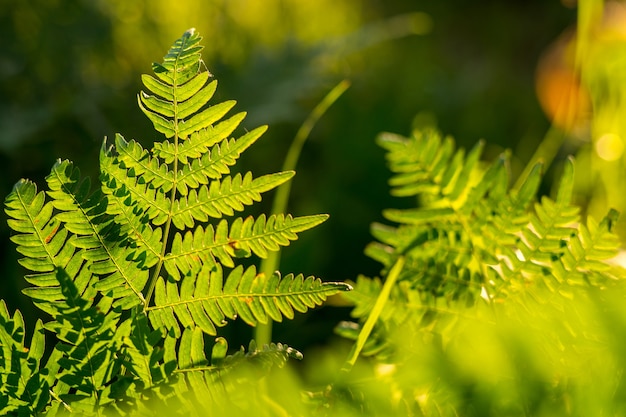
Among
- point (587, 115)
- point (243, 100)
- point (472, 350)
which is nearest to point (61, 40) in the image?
point (243, 100)

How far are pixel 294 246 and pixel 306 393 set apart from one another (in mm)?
585

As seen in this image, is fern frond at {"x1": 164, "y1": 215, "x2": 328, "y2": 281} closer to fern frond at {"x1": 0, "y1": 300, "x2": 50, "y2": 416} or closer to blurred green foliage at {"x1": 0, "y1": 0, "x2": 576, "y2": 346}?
fern frond at {"x1": 0, "y1": 300, "x2": 50, "y2": 416}

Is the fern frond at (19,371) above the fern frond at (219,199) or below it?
below

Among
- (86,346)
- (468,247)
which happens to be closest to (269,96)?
(468,247)

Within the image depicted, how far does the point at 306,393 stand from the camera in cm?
40

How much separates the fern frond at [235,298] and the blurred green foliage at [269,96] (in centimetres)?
55

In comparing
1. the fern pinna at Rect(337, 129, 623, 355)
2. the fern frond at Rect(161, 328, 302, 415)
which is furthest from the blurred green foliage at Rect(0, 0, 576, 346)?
the fern frond at Rect(161, 328, 302, 415)

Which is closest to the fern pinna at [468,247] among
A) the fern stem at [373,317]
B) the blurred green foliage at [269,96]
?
the fern stem at [373,317]

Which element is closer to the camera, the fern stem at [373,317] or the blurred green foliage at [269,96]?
the fern stem at [373,317]

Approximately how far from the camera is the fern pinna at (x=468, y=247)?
0.43 m

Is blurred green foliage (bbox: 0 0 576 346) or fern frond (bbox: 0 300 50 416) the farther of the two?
blurred green foliage (bbox: 0 0 576 346)

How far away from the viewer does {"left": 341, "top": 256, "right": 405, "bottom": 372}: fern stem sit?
1.30 feet

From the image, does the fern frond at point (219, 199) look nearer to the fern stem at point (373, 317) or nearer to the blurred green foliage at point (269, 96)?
the fern stem at point (373, 317)

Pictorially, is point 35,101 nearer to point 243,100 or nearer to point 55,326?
point 243,100
